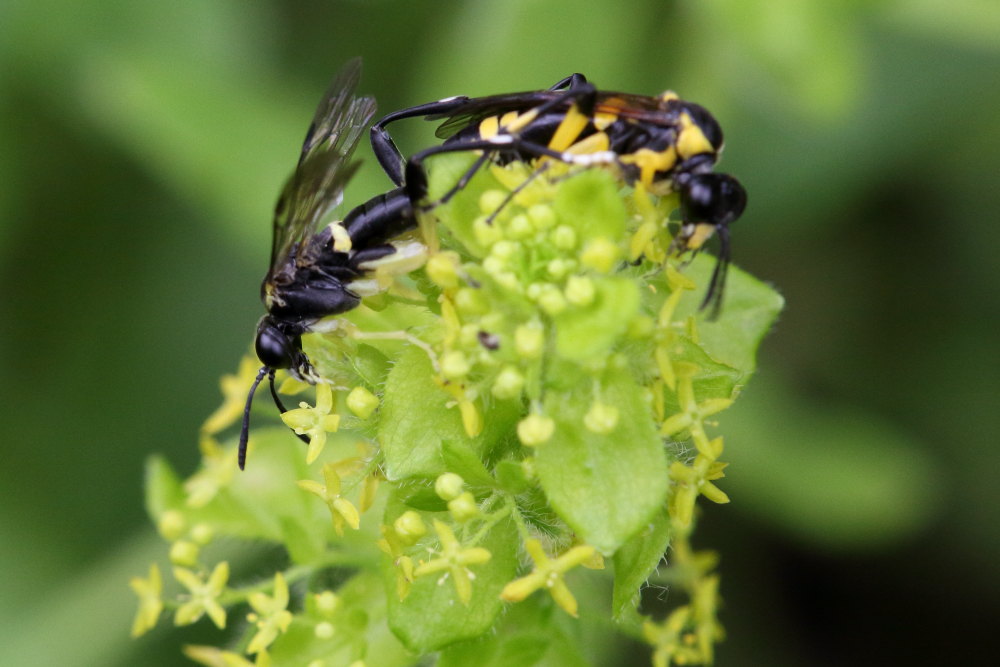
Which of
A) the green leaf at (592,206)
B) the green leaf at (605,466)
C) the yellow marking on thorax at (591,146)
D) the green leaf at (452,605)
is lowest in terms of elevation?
the green leaf at (452,605)

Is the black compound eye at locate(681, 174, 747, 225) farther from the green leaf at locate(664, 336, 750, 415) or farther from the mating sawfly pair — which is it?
the green leaf at locate(664, 336, 750, 415)

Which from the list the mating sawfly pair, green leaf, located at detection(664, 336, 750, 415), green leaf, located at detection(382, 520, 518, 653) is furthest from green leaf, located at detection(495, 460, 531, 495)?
the mating sawfly pair

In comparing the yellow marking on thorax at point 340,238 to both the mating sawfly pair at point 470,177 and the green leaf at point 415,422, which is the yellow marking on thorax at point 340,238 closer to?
the mating sawfly pair at point 470,177

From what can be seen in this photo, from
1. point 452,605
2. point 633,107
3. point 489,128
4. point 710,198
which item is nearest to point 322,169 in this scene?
point 489,128

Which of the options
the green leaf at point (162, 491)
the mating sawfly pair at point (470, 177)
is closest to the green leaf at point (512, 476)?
the mating sawfly pair at point (470, 177)

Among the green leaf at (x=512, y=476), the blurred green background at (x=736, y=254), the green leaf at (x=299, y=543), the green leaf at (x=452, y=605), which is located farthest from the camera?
the blurred green background at (x=736, y=254)

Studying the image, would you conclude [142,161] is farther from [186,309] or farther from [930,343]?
[930,343]

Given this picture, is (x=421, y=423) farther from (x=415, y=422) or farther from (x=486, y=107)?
(x=486, y=107)
